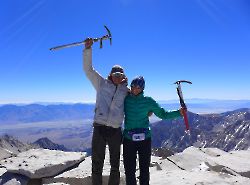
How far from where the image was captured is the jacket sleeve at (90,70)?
11.4 m

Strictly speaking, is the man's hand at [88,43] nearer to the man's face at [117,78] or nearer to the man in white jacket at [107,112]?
the man in white jacket at [107,112]

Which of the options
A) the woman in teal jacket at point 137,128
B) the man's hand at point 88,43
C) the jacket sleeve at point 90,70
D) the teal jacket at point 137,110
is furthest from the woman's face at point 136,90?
the man's hand at point 88,43

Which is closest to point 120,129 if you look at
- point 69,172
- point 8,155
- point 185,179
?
point 185,179

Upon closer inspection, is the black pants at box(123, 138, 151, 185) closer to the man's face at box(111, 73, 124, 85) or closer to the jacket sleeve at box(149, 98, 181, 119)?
the jacket sleeve at box(149, 98, 181, 119)

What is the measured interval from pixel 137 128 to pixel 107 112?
3.50 feet

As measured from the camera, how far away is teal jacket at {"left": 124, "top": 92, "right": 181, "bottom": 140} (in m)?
11.0

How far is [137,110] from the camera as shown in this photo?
11000 mm

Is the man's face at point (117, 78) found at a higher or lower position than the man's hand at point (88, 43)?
lower

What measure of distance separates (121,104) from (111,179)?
101 inches

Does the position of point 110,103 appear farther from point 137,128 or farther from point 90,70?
point 90,70

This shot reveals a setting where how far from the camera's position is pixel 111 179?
456 inches

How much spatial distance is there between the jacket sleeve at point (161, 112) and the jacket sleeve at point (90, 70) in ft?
6.00

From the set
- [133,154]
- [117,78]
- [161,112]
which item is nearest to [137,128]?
[133,154]

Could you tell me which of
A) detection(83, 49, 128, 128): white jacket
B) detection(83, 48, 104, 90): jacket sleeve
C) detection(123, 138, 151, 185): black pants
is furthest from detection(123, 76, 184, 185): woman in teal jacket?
detection(83, 48, 104, 90): jacket sleeve
